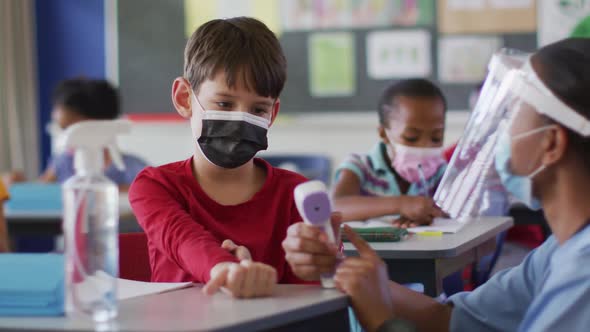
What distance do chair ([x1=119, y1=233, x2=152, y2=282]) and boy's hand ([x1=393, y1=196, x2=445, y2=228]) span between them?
875 mm

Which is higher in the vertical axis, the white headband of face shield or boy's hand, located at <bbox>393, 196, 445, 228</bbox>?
the white headband of face shield

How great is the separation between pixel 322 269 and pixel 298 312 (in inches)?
6.3

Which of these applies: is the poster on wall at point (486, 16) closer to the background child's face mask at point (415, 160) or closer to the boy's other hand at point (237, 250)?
the background child's face mask at point (415, 160)

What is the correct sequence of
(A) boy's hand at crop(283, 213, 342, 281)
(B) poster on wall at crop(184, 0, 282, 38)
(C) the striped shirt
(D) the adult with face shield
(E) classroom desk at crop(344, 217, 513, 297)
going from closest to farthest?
(D) the adult with face shield < (A) boy's hand at crop(283, 213, 342, 281) < (E) classroom desk at crop(344, 217, 513, 297) < (C) the striped shirt < (B) poster on wall at crop(184, 0, 282, 38)

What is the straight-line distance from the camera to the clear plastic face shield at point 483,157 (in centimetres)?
125

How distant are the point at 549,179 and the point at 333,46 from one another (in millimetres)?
4129

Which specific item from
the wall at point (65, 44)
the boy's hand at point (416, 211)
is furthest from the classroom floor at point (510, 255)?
the wall at point (65, 44)

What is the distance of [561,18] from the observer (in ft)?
16.1

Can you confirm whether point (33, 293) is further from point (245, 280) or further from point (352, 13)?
point (352, 13)

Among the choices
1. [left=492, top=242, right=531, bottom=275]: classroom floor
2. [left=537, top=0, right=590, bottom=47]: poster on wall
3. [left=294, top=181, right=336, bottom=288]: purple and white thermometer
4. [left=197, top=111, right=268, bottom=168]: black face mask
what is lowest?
[left=492, top=242, right=531, bottom=275]: classroom floor

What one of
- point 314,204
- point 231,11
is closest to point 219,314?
point 314,204

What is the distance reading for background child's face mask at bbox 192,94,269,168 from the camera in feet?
5.29

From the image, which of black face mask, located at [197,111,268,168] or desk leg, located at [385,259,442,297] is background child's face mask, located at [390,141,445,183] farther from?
black face mask, located at [197,111,268,168]

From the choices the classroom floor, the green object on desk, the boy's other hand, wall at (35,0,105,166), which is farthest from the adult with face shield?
wall at (35,0,105,166)
